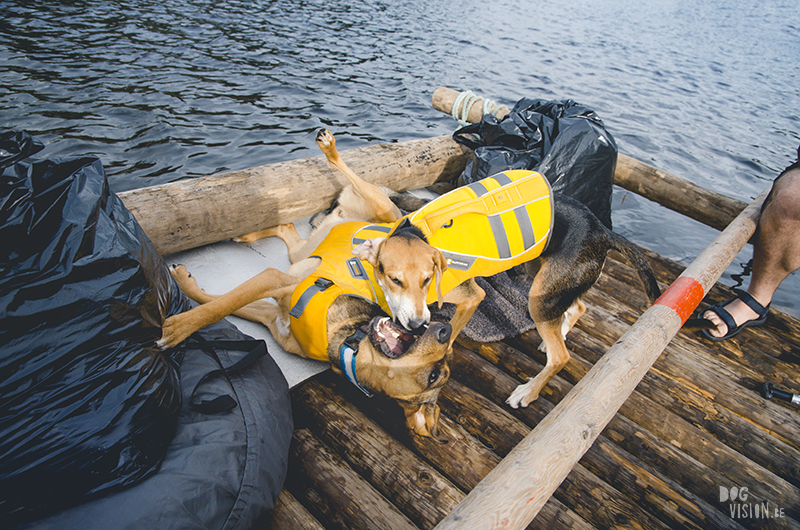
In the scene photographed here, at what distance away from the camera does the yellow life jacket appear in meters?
2.89

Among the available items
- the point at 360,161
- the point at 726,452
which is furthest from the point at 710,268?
the point at 360,161

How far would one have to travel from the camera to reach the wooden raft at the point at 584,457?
2.12m

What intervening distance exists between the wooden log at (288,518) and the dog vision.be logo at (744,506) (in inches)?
90.3

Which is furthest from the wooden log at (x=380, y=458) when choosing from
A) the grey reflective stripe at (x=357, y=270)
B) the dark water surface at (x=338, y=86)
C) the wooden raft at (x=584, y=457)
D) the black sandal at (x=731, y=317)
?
the dark water surface at (x=338, y=86)

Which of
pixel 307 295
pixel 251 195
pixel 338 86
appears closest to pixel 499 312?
pixel 307 295

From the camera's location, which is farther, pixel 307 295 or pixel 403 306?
pixel 307 295

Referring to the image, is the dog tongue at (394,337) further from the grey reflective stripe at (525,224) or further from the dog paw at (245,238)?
the dog paw at (245,238)

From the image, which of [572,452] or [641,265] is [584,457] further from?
[641,265]

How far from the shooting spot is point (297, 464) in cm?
221

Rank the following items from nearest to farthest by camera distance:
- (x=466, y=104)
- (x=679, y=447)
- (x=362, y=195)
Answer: (x=679, y=447)
(x=362, y=195)
(x=466, y=104)

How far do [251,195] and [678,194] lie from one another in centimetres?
510

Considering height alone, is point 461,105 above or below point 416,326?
above

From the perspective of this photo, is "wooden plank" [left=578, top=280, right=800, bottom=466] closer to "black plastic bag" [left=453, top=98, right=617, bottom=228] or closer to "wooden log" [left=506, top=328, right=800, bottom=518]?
"wooden log" [left=506, top=328, right=800, bottom=518]

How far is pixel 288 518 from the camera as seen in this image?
1.96m
